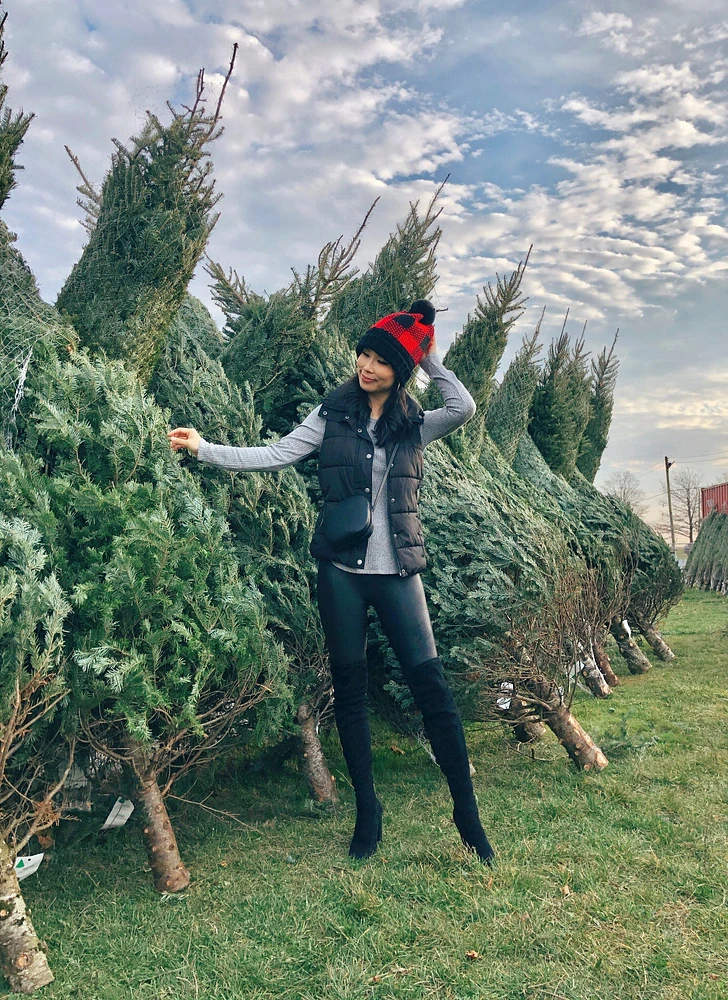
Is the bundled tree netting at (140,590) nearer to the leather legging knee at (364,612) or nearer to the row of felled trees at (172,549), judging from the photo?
the row of felled trees at (172,549)

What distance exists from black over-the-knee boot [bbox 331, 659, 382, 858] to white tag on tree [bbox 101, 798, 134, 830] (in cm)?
116

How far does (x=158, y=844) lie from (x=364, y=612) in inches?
58.3

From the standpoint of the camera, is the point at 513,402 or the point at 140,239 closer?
the point at 140,239

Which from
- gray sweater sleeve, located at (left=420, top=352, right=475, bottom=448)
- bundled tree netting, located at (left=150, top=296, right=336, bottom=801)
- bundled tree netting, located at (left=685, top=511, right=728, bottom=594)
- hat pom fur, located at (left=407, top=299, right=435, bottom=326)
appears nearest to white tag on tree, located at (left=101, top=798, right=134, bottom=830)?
bundled tree netting, located at (left=150, top=296, right=336, bottom=801)

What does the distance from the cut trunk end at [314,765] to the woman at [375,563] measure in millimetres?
584

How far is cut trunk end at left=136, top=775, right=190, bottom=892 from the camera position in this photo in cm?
332

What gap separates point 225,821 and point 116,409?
97.2 inches

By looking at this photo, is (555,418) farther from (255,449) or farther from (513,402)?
(255,449)

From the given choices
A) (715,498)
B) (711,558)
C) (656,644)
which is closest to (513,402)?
(656,644)

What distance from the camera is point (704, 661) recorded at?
30.7 ft

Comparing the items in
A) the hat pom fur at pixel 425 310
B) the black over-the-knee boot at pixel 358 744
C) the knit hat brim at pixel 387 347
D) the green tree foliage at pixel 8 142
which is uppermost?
the green tree foliage at pixel 8 142

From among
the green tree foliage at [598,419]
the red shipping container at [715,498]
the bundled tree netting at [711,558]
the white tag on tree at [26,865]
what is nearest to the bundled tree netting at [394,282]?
the white tag on tree at [26,865]

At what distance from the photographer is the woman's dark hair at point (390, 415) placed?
3771 millimetres

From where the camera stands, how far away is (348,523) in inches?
137
